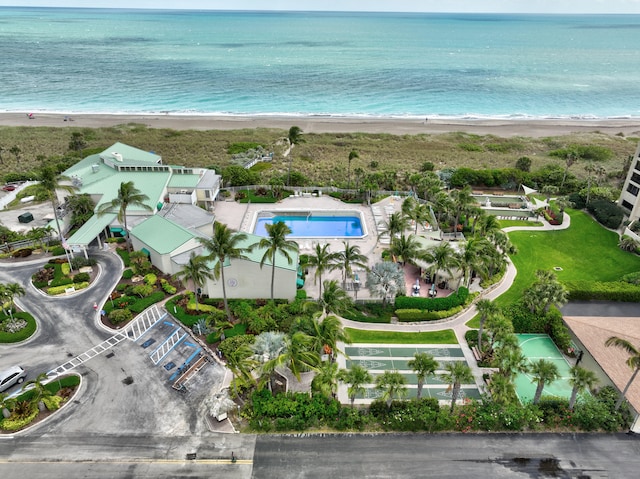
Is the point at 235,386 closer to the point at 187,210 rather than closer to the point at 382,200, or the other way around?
Result: the point at 187,210

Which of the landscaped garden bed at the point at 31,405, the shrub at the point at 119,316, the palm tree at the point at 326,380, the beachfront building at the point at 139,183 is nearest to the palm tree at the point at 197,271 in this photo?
the shrub at the point at 119,316

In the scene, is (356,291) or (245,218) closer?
(356,291)

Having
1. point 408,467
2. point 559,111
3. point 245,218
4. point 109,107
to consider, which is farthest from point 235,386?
point 559,111

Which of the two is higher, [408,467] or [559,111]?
[559,111]

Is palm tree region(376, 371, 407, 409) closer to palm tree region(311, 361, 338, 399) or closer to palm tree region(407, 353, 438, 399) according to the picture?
palm tree region(407, 353, 438, 399)

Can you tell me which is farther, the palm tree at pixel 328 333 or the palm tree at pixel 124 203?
the palm tree at pixel 124 203

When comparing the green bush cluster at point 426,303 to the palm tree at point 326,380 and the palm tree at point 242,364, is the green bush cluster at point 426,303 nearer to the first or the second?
the palm tree at point 326,380

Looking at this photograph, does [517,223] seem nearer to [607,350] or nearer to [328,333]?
[607,350]
